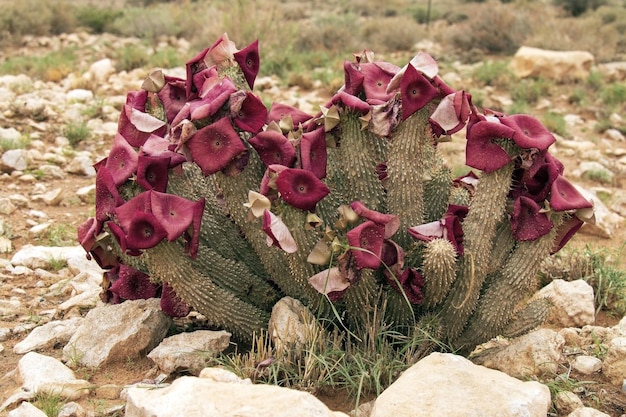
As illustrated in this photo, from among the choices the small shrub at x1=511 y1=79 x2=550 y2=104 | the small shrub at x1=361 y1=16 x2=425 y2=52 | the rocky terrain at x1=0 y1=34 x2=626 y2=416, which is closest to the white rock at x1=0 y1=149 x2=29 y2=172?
the rocky terrain at x1=0 y1=34 x2=626 y2=416

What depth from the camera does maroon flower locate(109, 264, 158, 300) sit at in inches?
121

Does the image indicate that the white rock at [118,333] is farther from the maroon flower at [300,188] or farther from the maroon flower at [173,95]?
the maroon flower at [300,188]

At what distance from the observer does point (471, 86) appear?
1063 cm

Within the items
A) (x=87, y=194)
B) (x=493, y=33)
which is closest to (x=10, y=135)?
(x=87, y=194)

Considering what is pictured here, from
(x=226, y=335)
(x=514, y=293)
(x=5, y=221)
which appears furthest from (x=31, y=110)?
(x=514, y=293)

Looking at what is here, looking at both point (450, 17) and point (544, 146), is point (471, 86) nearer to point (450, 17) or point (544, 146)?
point (544, 146)

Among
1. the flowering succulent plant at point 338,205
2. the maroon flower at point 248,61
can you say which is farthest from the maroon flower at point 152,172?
the maroon flower at point 248,61

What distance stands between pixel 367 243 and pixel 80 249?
93.2 inches

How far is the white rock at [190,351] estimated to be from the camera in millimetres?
2730

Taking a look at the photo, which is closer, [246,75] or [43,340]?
[246,75]

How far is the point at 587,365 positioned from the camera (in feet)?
9.67

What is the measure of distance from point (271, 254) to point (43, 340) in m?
1.12

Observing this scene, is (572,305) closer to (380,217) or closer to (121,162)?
(380,217)

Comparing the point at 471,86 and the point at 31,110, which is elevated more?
the point at 31,110
